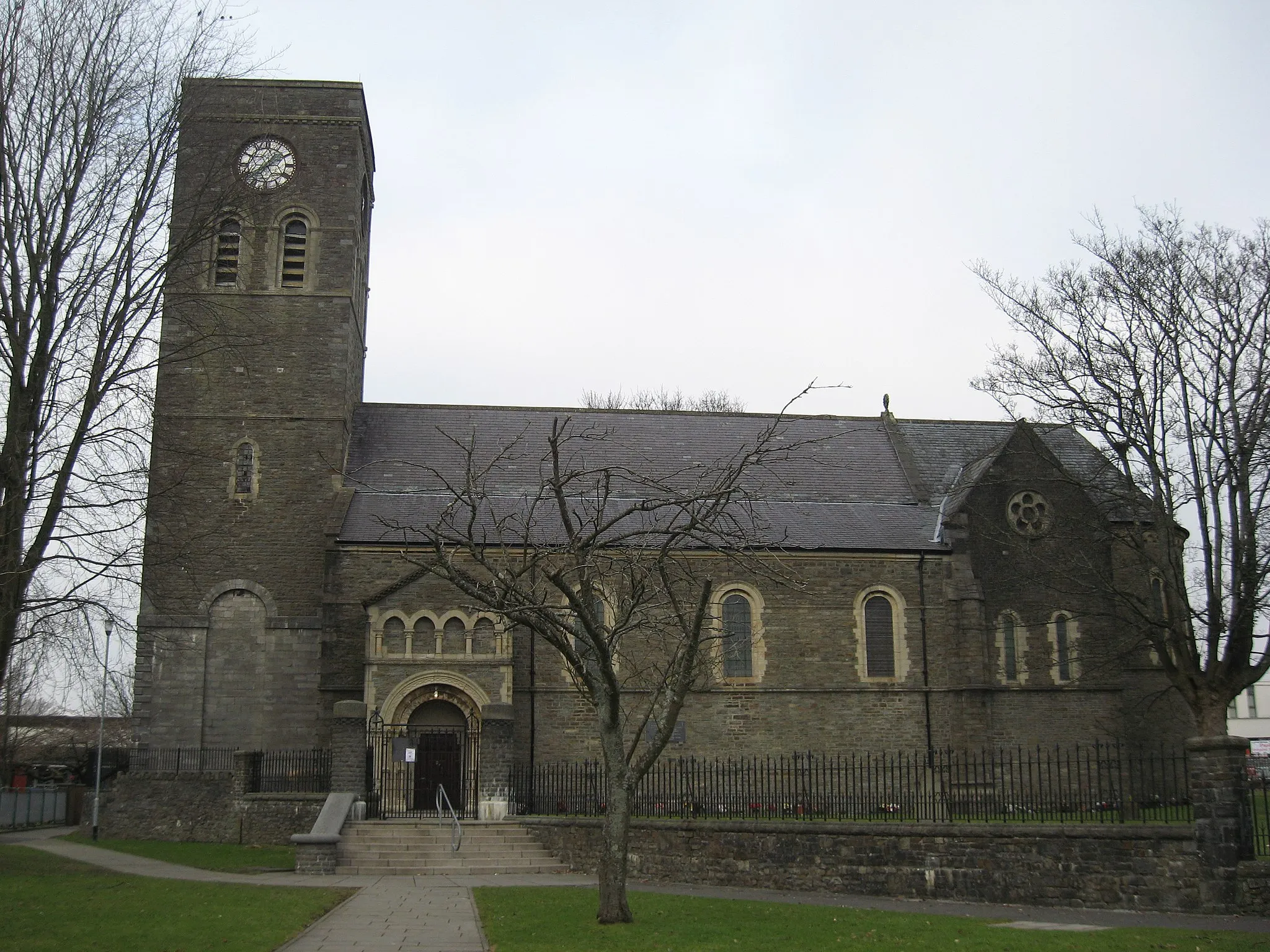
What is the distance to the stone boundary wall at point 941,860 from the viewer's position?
52.6 feet

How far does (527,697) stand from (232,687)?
7192mm

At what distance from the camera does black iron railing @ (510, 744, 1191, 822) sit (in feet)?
76.8

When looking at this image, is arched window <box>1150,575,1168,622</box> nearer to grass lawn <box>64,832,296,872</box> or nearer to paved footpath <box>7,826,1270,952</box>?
paved footpath <box>7,826,1270,952</box>

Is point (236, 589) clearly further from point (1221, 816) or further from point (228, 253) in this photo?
point (1221, 816)

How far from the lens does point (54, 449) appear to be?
18000 millimetres

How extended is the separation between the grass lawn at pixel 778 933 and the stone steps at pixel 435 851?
483cm

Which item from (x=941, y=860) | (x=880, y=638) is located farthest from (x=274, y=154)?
(x=941, y=860)

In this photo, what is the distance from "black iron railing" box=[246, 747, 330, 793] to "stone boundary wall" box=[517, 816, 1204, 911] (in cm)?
926

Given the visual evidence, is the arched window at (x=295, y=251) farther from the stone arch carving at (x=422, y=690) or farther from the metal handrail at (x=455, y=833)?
the metal handrail at (x=455, y=833)

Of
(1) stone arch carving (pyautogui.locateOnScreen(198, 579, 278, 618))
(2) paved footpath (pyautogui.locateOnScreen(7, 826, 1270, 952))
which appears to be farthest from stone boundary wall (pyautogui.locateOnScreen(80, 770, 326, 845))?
(1) stone arch carving (pyautogui.locateOnScreen(198, 579, 278, 618))


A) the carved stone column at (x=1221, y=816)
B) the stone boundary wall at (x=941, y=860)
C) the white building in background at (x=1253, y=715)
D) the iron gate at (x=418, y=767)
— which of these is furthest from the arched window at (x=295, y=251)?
the white building in background at (x=1253, y=715)

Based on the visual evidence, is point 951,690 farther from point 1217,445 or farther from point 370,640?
point 370,640

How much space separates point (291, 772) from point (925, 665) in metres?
15.6

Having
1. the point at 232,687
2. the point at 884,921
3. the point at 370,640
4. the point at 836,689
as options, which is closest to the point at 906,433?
the point at 836,689
